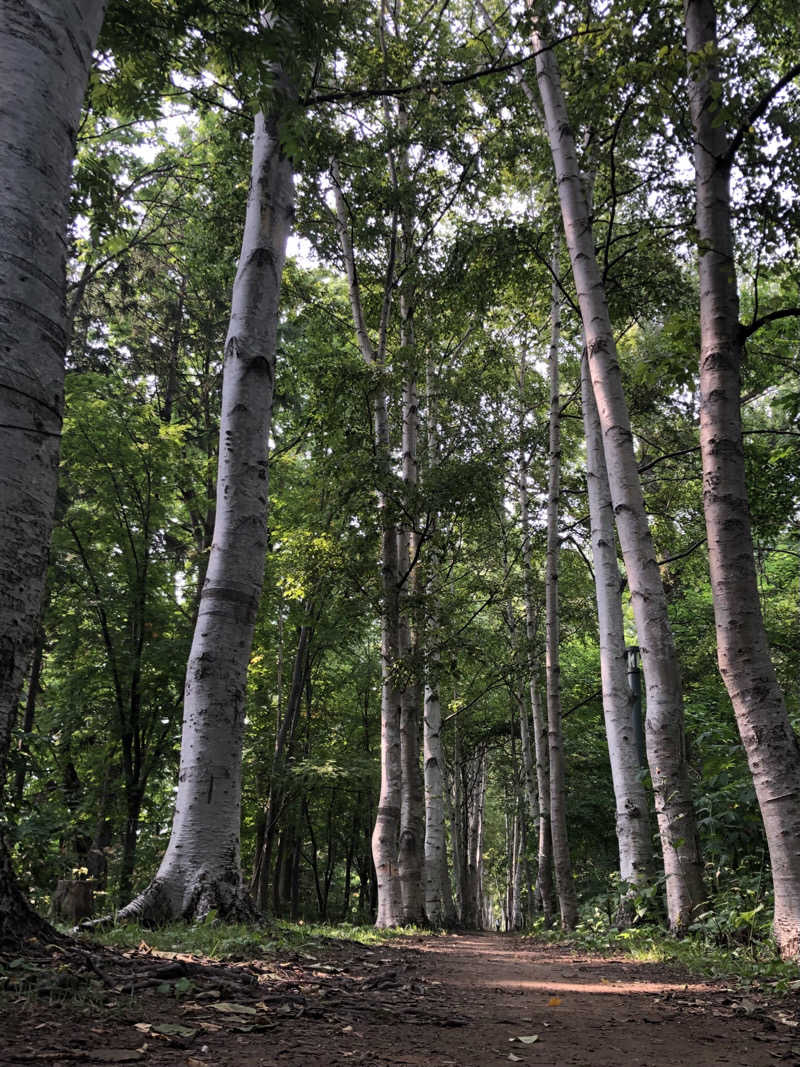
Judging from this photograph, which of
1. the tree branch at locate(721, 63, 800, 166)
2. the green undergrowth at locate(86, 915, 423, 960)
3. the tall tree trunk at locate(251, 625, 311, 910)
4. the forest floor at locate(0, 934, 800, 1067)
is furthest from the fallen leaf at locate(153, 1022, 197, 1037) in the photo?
the tall tree trunk at locate(251, 625, 311, 910)

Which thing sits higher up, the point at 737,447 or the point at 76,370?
the point at 76,370

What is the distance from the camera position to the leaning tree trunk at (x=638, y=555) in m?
6.02

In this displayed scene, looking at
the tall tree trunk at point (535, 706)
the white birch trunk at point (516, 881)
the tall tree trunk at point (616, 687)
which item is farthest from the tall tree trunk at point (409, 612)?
the white birch trunk at point (516, 881)

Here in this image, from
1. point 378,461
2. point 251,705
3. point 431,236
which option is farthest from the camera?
point 251,705

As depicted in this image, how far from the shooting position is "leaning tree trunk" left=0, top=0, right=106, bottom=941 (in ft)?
8.56

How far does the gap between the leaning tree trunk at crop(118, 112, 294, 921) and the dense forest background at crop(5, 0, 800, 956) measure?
36.3 inches

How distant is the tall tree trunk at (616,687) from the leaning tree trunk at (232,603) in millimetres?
4669

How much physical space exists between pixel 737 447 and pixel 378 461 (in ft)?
18.3

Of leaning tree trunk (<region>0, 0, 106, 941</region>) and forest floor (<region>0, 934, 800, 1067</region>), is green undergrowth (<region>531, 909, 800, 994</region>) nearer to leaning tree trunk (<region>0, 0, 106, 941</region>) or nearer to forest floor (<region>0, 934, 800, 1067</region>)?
forest floor (<region>0, 934, 800, 1067</region>)

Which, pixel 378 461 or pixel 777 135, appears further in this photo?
pixel 378 461

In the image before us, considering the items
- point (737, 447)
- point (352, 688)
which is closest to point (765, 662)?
point (737, 447)

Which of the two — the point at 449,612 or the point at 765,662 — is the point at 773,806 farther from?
the point at 449,612

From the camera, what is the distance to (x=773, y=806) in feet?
13.9

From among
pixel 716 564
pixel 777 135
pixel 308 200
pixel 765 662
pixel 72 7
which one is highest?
pixel 308 200
